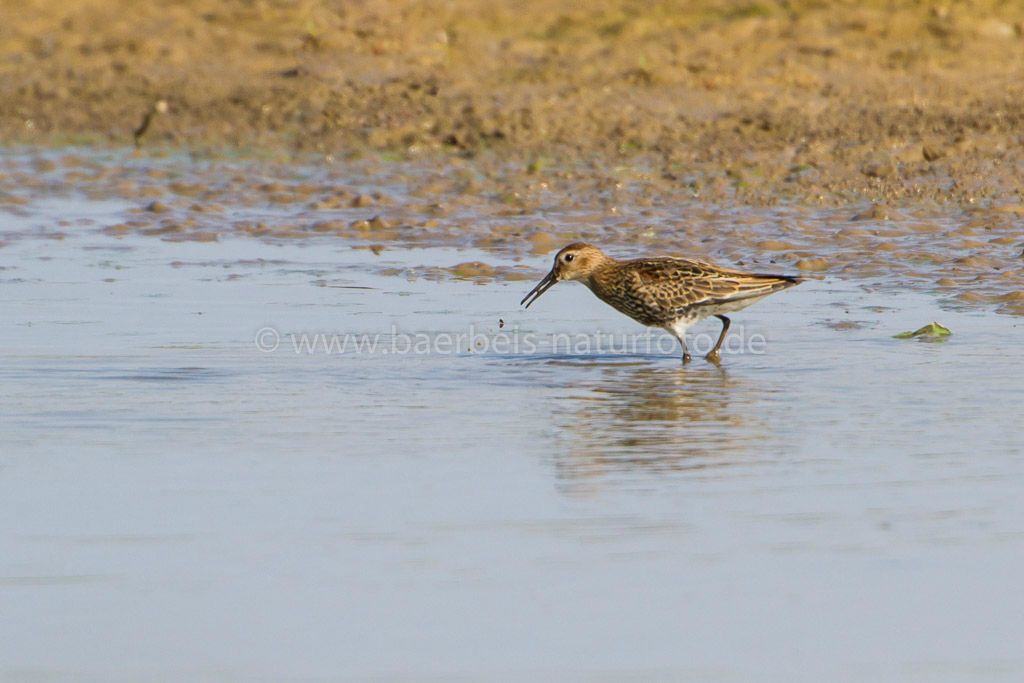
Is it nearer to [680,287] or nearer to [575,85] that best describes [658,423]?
[680,287]

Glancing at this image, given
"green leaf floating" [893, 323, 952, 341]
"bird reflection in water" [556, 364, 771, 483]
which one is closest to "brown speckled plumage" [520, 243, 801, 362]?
"bird reflection in water" [556, 364, 771, 483]

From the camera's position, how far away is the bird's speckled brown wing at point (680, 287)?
1080 cm

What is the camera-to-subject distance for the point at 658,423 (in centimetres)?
879

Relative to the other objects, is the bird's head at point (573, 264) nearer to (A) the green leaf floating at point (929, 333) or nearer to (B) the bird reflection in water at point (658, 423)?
(B) the bird reflection in water at point (658, 423)

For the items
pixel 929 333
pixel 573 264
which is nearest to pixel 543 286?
pixel 573 264

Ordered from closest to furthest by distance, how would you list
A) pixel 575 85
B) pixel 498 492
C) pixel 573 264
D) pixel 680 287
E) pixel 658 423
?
pixel 498 492 < pixel 658 423 < pixel 680 287 < pixel 573 264 < pixel 575 85

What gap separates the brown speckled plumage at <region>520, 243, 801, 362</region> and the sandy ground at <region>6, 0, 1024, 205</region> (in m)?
3.75

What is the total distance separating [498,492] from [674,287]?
3.79 meters

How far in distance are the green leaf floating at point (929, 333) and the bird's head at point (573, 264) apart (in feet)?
6.62

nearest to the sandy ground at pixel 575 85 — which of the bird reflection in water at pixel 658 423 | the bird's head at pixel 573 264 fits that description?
the bird's head at pixel 573 264

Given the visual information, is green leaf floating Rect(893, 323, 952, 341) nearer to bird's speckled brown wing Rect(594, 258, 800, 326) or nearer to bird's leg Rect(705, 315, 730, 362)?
bird's speckled brown wing Rect(594, 258, 800, 326)

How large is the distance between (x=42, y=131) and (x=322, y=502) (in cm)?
1308

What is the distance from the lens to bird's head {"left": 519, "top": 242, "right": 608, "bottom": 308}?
38.1 ft

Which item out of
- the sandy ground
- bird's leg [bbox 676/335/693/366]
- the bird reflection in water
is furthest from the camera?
the sandy ground
